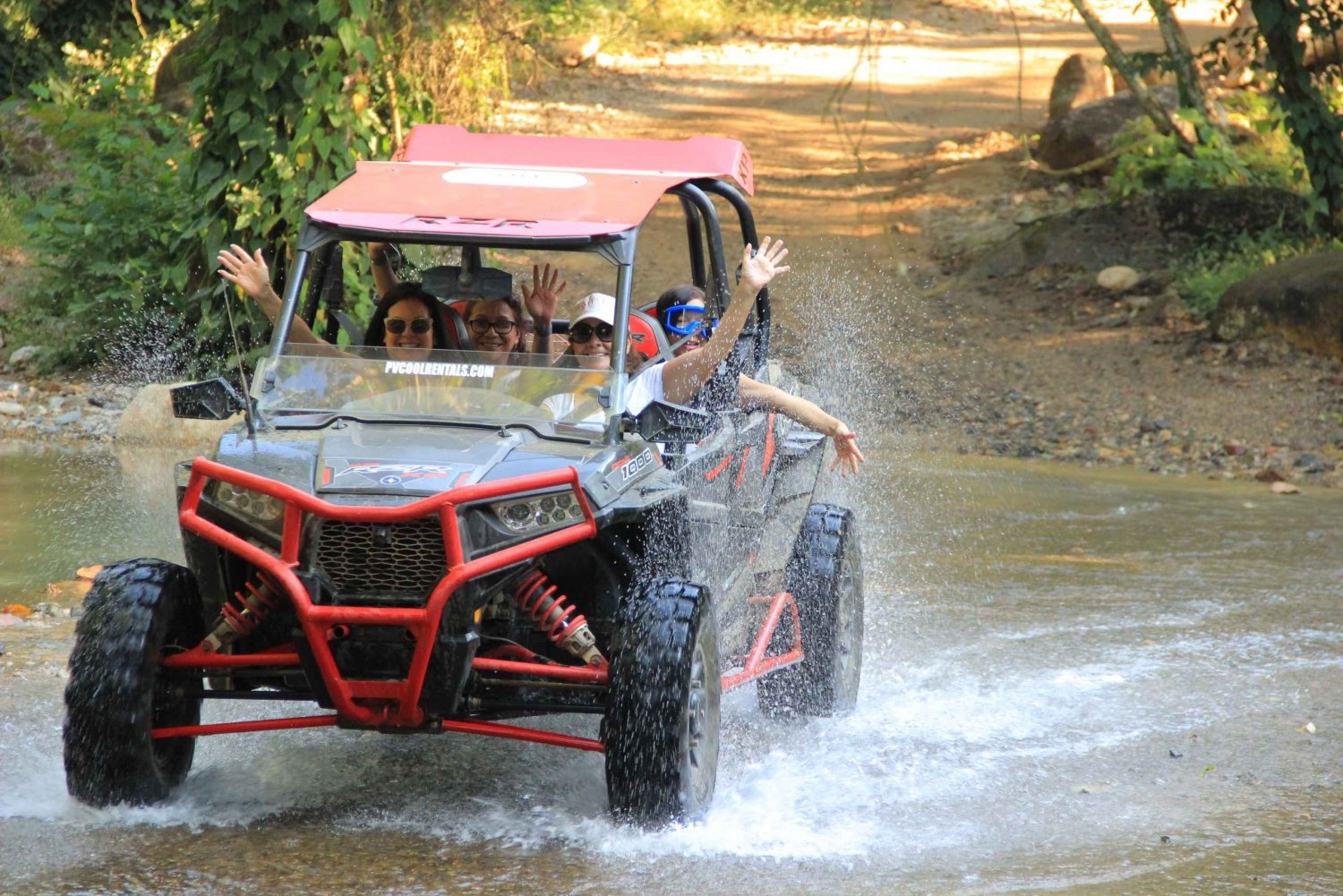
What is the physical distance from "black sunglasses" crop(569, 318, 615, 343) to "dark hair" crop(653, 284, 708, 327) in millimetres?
998

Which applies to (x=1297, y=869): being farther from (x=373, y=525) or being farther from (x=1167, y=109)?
(x=1167, y=109)

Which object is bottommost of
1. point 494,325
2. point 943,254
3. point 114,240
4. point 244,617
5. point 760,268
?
point 943,254

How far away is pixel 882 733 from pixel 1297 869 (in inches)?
66.5

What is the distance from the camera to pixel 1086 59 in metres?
20.3

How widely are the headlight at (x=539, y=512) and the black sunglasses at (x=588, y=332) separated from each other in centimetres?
105

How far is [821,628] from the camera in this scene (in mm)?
6266

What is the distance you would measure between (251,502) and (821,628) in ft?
8.08

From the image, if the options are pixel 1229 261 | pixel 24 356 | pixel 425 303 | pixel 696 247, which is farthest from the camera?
pixel 1229 261

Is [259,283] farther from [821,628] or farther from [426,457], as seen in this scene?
[821,628]

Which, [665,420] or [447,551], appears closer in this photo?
[447,551]

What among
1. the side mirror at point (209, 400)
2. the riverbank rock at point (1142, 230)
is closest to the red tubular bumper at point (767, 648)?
the side mirror at point (209, 400)

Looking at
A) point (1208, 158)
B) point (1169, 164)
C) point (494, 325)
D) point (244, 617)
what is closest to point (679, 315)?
point (494, 325)

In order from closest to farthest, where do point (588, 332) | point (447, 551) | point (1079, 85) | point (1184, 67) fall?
point (447, 551) → point (588, 332) → point (1184, 67) → point (1079, 85)

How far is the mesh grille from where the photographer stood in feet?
14.6
